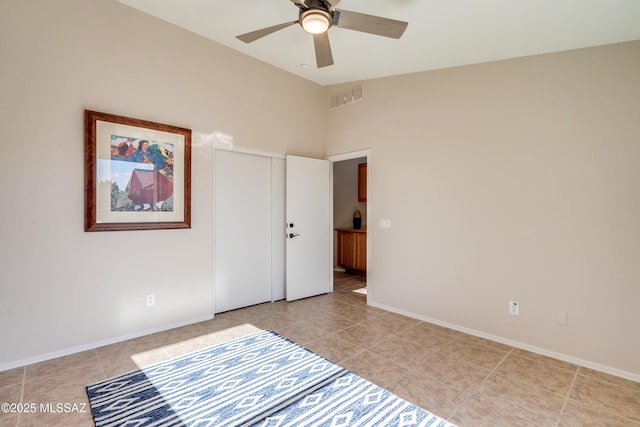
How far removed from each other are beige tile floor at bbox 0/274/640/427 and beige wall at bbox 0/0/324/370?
0.33 metres

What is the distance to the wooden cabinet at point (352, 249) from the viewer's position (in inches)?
229

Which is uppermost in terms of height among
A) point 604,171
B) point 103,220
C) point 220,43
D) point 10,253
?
point 220,43

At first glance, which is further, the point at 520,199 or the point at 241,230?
the point at 241,230

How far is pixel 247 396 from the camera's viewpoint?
209cm

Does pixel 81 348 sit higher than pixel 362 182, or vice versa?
pixel 362 182

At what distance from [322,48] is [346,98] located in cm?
203

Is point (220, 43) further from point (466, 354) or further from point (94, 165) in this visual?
point (466, 354)

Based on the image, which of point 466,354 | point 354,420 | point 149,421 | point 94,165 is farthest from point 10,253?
point 466,354

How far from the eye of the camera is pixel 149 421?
72.1 inches

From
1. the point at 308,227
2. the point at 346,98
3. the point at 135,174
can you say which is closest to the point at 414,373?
the point at 308,227

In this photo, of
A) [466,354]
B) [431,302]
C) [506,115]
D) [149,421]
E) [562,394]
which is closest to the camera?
[149,421]

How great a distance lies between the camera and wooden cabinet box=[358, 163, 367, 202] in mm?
6266

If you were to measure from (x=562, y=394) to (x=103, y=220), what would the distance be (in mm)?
3936

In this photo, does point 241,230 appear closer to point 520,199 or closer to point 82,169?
point 82,169
